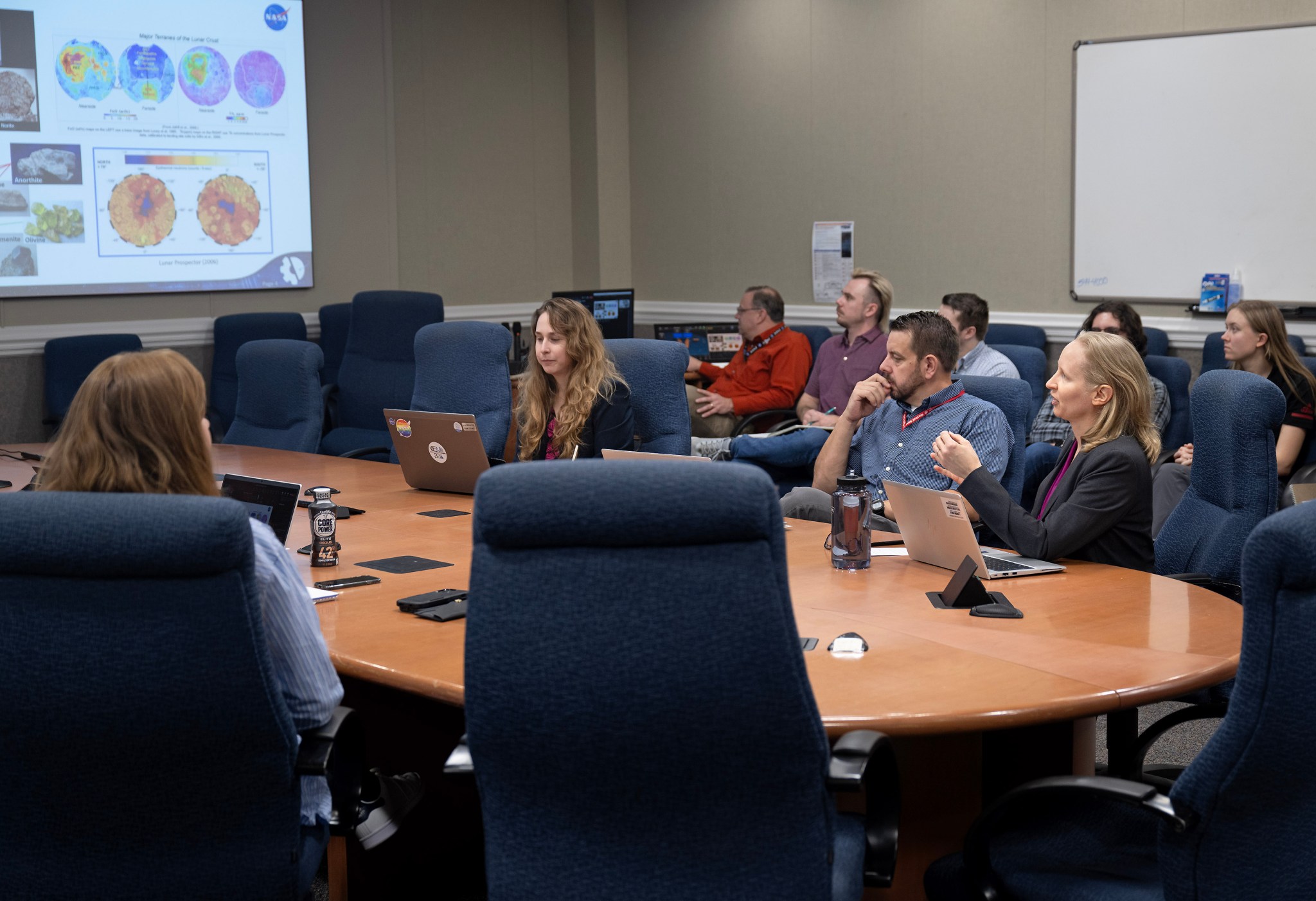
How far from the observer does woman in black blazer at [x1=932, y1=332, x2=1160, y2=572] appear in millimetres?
2824

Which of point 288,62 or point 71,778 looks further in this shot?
point 288,62

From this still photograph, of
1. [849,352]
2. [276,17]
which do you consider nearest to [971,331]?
[849,352]

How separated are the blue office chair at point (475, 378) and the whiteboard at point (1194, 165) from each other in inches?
122

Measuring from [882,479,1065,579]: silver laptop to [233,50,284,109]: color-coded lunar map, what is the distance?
16.8ft

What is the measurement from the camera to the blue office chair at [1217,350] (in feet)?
17.9

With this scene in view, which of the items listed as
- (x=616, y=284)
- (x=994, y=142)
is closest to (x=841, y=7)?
(x=994, y=142)

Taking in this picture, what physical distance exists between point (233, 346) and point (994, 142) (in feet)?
13.1

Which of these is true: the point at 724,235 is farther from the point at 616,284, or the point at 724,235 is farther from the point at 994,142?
the point at 994,142

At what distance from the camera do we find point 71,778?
173cm

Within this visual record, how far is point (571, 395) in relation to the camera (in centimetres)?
403

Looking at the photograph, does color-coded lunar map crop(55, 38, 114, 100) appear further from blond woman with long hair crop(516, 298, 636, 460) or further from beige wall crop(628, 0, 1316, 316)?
blond woman with long hair crop(516, 298, 636, 460)

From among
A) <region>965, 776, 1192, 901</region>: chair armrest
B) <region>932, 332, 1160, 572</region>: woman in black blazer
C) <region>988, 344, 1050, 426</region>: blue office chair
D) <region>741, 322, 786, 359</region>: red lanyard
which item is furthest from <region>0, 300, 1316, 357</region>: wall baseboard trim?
<region>965, 776, 1192, 901</region>: chair armrest

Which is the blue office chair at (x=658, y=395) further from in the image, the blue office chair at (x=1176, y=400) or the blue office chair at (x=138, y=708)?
the blue office chair at (x=138, y=708)

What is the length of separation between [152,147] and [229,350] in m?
1.08
